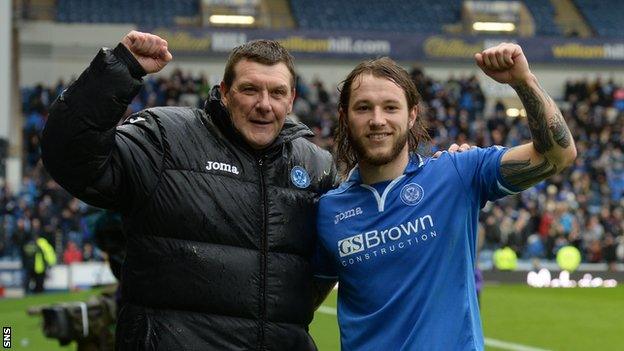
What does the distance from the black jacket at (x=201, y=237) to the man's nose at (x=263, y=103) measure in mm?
137

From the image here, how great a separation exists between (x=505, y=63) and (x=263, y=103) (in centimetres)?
82

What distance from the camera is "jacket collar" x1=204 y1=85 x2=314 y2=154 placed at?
12.7ft

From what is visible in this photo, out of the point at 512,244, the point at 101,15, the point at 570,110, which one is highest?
the point at 101,15

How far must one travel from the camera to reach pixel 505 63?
11.6 ft

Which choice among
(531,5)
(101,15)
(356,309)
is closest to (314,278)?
(356,309)

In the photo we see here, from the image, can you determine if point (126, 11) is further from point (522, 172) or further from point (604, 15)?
point (522, 172)

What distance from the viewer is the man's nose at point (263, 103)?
12.4ft

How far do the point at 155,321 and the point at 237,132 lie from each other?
0.70 m

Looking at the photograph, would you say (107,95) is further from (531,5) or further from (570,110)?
(531,5)

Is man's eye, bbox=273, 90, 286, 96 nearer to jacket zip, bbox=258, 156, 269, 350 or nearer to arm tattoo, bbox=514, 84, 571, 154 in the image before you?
jacket zip, bbox=258, 156, 269, 350

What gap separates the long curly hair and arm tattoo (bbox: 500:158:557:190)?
0.44 meters

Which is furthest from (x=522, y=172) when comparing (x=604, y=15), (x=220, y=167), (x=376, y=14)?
(x=604, y=15)

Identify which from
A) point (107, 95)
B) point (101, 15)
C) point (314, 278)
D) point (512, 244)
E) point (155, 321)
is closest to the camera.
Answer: point (107, 95)

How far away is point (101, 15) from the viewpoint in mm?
32750
